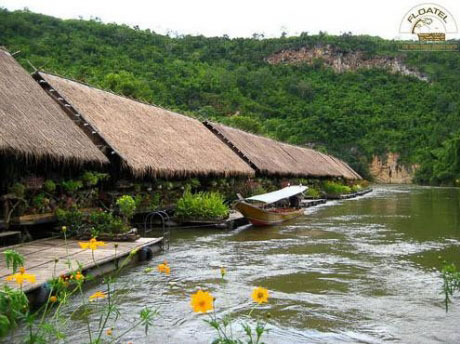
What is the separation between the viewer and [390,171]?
68.4 m

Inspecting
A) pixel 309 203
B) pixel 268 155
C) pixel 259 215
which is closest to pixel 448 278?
pixel 259 215

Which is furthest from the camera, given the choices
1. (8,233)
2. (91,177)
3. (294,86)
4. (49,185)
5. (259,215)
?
(294,86)

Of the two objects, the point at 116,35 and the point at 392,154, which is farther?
the point at 392,154

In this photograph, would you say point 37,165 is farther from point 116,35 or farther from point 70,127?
point 116,35

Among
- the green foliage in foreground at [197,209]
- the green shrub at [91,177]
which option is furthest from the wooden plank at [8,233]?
the green foliage in foreground at [197,209]

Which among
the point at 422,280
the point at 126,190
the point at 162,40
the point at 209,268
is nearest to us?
the point at 422,280

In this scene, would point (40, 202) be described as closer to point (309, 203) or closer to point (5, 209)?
point (5, 209)

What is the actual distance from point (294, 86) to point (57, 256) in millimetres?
62507

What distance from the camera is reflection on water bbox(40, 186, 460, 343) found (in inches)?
196

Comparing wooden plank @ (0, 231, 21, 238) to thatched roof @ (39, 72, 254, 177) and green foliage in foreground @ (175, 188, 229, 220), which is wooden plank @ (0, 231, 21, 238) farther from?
green foliage in foreground @ (175, 188, 229, 220)

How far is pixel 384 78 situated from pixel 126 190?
6672cm

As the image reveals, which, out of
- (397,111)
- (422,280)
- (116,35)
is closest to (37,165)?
(422,280)

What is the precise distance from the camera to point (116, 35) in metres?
51.4

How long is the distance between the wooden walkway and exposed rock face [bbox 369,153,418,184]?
62.3 meters
